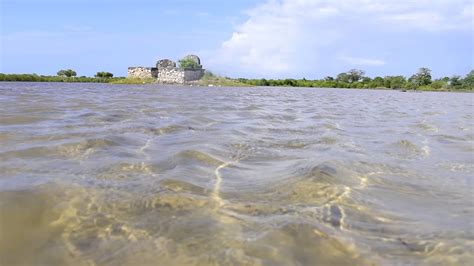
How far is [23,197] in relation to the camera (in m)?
2.67

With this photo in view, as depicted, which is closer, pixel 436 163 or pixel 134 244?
pixel 134 244

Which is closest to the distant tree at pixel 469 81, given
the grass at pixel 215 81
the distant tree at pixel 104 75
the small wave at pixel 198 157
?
the grass at pixel 215 81

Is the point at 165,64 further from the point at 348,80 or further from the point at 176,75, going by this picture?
the point at 348,80

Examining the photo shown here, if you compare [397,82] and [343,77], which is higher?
[343,77]

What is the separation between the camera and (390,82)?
8119cm

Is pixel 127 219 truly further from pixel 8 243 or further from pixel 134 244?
pixel 8 243

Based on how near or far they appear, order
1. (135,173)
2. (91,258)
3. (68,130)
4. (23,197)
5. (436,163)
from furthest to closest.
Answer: (68,130) → (436,163) → (135,173) → (23,197) → (91,258)

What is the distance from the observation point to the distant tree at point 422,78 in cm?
8626

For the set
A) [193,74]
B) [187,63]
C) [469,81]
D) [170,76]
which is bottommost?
[170,76]

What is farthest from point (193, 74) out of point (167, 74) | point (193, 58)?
point (193, 58)

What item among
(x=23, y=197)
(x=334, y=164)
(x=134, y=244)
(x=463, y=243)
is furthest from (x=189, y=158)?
(x=463, y=243)

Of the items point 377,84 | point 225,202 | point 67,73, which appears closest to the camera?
point 225,202

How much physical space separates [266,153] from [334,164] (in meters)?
0.86

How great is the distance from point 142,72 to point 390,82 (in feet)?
153
